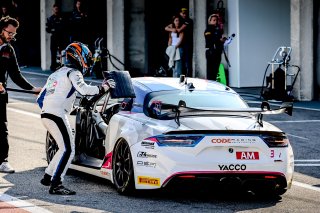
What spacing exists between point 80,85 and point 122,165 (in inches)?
38.6

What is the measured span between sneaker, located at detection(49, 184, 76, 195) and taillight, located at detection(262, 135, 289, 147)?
2178 mm

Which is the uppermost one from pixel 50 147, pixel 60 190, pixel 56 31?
pixel 56 31

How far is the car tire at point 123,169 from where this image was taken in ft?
37.9

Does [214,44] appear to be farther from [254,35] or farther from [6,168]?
[6,168]

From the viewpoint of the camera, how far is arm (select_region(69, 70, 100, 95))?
1180 centimetres

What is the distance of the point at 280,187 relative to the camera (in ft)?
37.7

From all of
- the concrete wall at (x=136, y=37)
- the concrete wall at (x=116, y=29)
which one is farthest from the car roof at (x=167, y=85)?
the concrete wall at (x=136, y=37)

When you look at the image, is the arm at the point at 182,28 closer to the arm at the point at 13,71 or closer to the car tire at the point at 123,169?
the arm at the point at 13,71

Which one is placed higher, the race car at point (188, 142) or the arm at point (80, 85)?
the arm at point (80, 85)

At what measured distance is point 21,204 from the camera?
11.1 m

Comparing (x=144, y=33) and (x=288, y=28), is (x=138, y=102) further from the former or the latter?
(x=144, y=33)

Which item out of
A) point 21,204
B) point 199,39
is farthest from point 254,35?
point 21,204

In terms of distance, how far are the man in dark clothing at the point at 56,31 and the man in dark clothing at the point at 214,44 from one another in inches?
292

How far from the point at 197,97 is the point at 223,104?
12.1 inches
